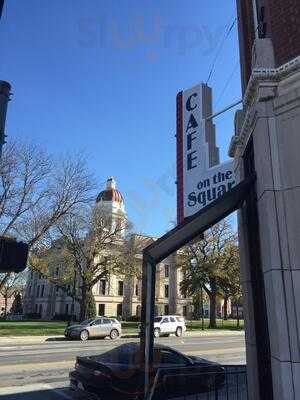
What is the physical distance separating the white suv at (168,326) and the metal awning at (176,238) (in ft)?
97.7

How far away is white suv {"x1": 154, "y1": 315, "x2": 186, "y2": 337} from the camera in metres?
36.5

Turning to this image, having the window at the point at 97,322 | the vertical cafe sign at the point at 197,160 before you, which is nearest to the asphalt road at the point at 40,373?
the vertical cafe sign at the point at 197,160

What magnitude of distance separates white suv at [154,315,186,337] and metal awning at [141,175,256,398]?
29.8 meters

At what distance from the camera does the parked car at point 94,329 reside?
101ft

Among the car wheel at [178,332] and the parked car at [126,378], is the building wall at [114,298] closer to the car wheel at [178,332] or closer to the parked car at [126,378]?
the car wheel at [178,332]

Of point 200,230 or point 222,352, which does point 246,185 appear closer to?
point 200,230

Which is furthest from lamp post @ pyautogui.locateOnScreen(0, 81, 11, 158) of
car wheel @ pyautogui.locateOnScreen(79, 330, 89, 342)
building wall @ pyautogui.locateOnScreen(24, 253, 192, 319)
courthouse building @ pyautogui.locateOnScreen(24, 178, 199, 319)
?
courthouse building @ pyautogui.locateOnScreen(24, 178, 199, 319)

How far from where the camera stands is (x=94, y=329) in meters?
32.2

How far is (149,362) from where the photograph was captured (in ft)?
25.4

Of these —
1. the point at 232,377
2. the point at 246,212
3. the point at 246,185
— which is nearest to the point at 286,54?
the point at 246,185

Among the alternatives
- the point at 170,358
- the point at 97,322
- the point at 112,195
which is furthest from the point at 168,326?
the point at 112,195

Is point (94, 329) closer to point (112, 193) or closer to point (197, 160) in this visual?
point (197, 160)

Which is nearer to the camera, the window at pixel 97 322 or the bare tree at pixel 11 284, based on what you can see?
the window at pixel 97 322

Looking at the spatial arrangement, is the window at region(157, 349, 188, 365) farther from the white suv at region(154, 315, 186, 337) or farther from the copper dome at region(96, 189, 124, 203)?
the copper dome at region(96, 189, 124, 203)
